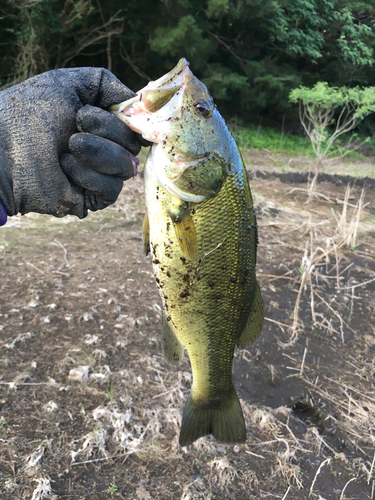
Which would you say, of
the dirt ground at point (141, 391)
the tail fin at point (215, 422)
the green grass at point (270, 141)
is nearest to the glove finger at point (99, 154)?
the tail fin at point (215, 422)

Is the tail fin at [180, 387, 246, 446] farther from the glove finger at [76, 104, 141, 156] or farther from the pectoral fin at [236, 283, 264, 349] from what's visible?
the glove finger at [76, 104, 141, 156]

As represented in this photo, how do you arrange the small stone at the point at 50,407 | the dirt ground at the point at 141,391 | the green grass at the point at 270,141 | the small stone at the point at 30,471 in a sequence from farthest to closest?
the green grass at the point at 270,141, the small stone at the point at 50,407, the dirt ground at the point at 141,391, the small stone at the point at 30,471

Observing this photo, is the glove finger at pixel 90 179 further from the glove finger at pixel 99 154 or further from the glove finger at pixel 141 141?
the glove finger at pixel 141 141

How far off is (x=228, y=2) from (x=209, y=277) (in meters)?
11.3

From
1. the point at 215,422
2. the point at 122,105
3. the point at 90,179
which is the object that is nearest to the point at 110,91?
the point at 122,105

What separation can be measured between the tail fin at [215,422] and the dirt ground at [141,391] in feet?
2.13

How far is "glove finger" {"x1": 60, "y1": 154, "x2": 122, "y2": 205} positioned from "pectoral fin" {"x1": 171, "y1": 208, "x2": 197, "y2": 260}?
43 centimetres

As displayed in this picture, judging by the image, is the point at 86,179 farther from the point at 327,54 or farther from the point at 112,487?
the point at 327,54

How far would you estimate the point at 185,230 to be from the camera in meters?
1.52

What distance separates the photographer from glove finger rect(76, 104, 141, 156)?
161 centimetres

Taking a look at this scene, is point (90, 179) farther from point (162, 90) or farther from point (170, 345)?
point (170, 345)

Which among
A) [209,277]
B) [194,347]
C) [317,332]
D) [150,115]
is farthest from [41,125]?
[317,332]

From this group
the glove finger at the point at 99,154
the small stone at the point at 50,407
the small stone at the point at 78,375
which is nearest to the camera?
the glove finger at the point at 99,154

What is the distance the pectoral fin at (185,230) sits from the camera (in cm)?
152
